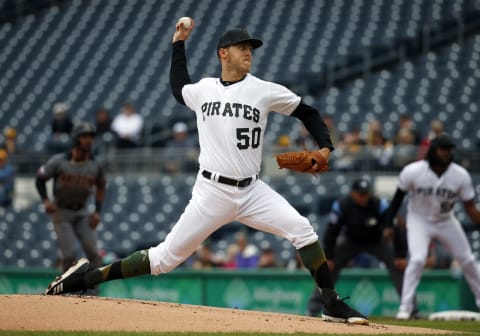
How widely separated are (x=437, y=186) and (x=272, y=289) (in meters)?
3.13

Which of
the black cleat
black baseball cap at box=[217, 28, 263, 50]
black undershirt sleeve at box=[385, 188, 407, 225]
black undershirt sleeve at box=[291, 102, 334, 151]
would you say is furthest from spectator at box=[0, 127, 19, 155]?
the black cleat

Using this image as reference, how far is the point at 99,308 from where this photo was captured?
7.11 m

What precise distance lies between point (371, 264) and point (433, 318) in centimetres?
377

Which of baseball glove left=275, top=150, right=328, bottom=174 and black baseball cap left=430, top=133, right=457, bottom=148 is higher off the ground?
black baseball cap left=430, top=133, right=457, bottom=148

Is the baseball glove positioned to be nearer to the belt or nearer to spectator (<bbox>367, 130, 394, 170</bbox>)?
the belt

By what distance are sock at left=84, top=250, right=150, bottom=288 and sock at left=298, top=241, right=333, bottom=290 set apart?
1.10 metres

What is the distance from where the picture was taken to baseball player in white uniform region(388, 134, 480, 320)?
405 inches

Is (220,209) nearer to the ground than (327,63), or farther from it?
nearer to the ground

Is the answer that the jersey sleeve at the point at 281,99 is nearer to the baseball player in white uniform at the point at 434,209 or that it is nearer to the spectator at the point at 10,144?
the baseball player in white uniform at the point at 434,209

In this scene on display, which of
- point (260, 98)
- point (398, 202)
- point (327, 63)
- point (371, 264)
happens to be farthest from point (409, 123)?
point (260, 98)

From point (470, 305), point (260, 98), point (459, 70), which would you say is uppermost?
point (459, 70)

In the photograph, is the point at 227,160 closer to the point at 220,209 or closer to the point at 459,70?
the point at 220,209

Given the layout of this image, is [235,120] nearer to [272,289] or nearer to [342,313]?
[342,313]

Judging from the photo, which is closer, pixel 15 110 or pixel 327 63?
pixel 327 63
